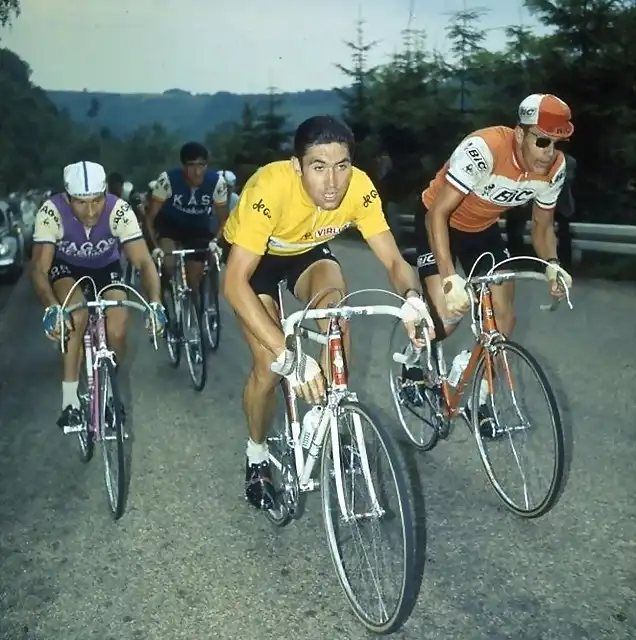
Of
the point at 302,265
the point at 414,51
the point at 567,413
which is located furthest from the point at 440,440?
the point at 414,51

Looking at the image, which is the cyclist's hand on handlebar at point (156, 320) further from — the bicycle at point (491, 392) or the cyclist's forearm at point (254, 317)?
the bicycle at point (491, 392)

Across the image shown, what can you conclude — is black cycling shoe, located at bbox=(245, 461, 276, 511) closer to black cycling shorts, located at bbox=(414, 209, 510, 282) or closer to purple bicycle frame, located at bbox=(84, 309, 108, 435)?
purple bicycle frame, located at bbox=(84, 309, 108, 435)

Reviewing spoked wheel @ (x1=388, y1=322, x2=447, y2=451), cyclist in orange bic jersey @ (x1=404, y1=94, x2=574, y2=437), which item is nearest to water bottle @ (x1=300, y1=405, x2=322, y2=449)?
cyclist in orange bic jersey @ (x1=404, y1=94, x2=574, y2=437)

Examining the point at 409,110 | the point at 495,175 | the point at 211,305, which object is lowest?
the point at 211,305

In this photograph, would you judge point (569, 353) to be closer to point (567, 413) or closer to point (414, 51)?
point (567, 413)

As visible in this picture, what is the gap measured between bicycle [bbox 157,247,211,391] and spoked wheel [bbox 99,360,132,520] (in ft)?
7.62

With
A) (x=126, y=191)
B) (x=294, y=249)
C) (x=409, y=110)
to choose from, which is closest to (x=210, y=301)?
(x=294, y=249)

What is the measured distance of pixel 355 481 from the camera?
3451mm

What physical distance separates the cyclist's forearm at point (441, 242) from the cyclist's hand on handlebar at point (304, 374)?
1.51 metres

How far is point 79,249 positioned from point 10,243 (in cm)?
1065

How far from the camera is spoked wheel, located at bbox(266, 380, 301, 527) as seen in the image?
162 inches

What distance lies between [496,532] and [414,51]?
1946 centimetres

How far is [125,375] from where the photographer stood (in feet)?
26.0

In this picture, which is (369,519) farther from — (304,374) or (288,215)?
(288,215)
